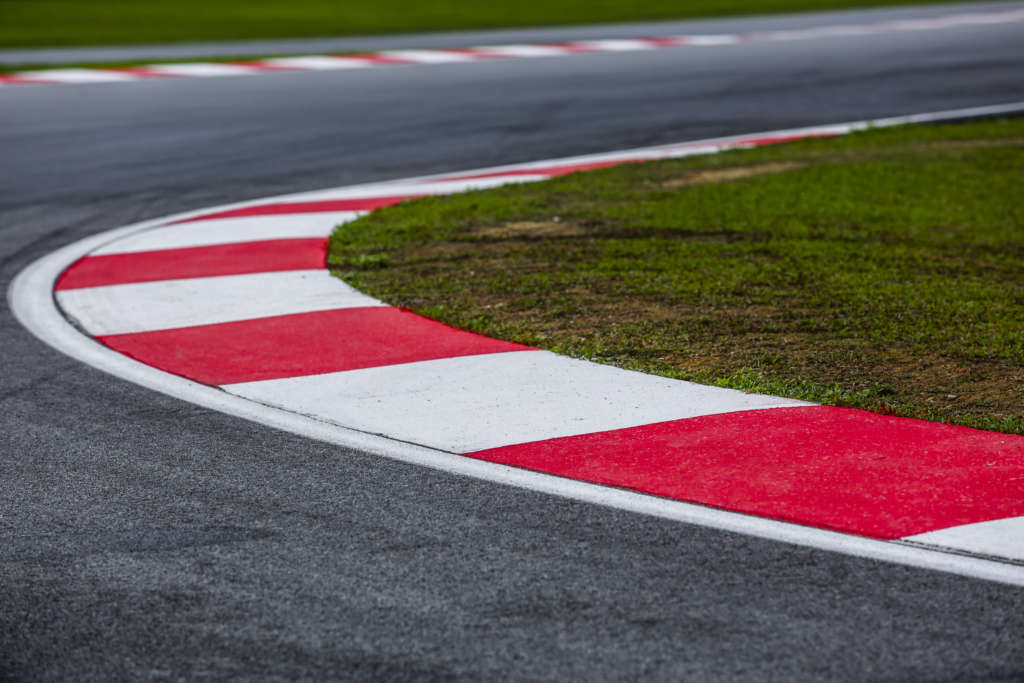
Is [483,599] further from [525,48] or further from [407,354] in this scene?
[525,48]

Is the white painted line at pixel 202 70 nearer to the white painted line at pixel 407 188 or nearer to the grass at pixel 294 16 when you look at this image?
the grass at pixel 294 16

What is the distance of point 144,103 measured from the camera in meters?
14.2

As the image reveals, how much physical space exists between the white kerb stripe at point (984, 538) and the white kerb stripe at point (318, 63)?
46.2ft

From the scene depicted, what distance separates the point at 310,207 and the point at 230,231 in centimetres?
90

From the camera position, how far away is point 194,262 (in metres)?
7.88

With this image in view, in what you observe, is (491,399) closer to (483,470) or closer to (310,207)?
(483,470)

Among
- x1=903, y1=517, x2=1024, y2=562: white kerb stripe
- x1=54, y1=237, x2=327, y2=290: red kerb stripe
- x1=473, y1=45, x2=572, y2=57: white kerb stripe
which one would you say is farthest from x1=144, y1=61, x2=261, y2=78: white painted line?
x1=903, y1=517, x2=1024, y2=562: white kerb stripe

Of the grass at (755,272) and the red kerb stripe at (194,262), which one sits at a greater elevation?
the red kerb stripe at (194,262)

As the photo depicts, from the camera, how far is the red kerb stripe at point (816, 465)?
13.6 ft

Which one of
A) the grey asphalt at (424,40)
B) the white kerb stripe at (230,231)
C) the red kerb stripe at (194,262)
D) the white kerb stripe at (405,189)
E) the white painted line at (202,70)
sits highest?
the grey asphalt at (424,40)

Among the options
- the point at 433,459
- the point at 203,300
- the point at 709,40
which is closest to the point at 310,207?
the point at 203,300

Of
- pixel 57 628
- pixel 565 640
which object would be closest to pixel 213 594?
pixel 57 628

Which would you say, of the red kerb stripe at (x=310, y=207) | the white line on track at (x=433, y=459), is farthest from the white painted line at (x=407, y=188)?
the white line on track at (x=433, y=459)

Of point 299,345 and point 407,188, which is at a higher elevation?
point 407,188
